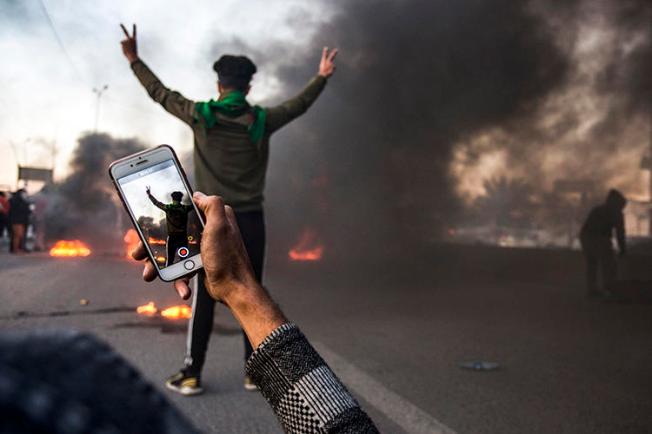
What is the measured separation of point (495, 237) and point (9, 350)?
46.5 m

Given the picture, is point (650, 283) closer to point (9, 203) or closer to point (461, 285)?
point (461, 285)

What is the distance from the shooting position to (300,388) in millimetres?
841

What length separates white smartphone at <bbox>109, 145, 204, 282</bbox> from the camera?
1.29 meters

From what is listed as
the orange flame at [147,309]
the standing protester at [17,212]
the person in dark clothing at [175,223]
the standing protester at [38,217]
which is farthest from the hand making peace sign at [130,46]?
the orange flame at [147,309]

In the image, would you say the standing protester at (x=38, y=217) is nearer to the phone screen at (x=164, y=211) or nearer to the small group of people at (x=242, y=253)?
the small group of people at (x=242, y=253)

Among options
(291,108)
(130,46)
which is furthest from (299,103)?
(130,46)

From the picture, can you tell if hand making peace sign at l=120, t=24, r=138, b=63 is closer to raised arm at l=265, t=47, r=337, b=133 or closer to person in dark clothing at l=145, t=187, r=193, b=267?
raised arm at l=265, t=47, r=337, b=133

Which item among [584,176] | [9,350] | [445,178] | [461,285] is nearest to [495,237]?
[445,178]

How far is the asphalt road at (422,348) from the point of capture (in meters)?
2.75

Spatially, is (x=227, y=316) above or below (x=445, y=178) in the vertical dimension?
below

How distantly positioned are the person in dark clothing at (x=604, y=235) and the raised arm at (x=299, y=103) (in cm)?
652

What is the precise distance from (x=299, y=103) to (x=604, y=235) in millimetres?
6794

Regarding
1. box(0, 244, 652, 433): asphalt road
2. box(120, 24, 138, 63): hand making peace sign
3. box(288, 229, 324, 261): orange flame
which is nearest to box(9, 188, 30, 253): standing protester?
box(0, 244, 652, 433): asphalt road

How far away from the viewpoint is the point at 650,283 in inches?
320
